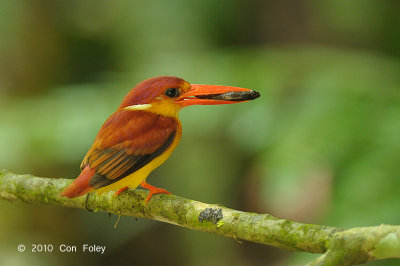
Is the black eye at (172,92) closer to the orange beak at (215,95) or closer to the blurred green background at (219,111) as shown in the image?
the orange beak at (215,95)

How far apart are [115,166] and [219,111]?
1804mm

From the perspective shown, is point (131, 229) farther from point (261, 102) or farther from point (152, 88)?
point (152, 88)

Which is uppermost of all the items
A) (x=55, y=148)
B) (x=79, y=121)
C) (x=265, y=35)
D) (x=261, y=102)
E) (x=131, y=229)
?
(x=265, y=35)

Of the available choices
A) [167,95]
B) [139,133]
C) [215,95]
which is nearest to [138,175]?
[139,133]

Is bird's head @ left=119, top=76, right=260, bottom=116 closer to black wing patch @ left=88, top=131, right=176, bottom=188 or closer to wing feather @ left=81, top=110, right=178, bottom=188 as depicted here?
wing feather @ left=81, top=110, right=178, bottom=188

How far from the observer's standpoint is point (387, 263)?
2.28 metres

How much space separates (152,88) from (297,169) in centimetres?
130

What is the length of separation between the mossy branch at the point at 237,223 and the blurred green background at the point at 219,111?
1.14 m

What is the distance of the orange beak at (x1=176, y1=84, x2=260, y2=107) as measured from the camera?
4.47ft

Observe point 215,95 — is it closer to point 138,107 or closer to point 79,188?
point 138,107

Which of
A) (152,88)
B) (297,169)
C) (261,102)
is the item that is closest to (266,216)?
(152,88)

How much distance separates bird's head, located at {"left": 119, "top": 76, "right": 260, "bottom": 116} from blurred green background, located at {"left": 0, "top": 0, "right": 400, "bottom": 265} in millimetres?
1147

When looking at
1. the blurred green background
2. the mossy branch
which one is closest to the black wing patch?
the mossy branch

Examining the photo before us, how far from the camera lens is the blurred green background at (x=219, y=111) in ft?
8.95
